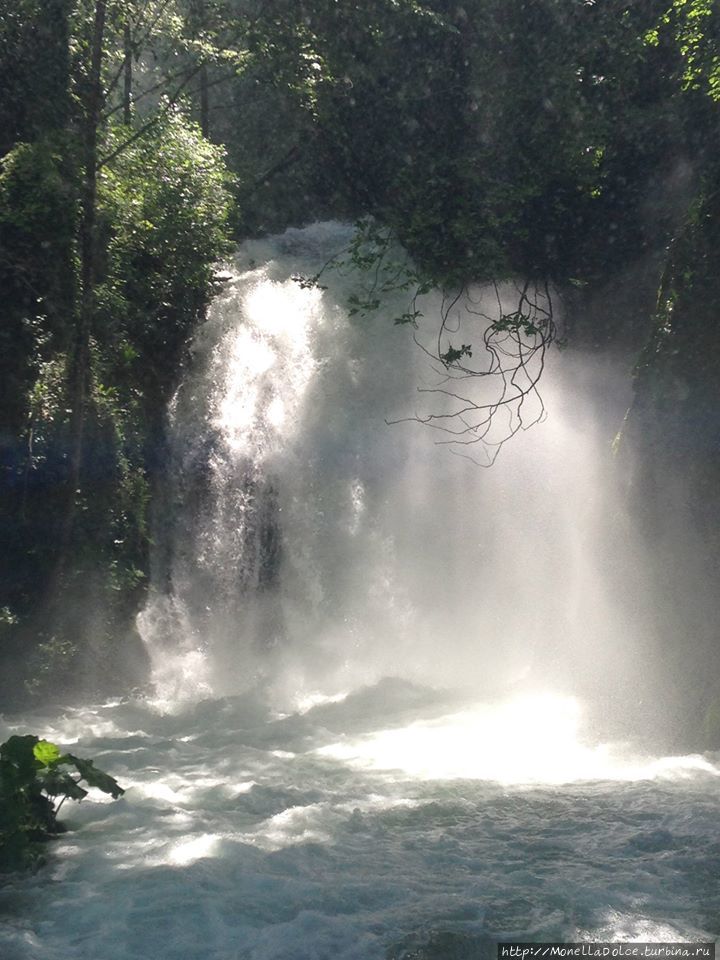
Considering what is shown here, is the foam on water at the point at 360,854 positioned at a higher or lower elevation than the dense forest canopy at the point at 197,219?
lower

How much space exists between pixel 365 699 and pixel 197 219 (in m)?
6.82

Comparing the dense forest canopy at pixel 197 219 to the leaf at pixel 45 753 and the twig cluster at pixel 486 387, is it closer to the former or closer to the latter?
the twig cluster at pixel 486 387

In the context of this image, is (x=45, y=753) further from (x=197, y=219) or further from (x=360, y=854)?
(x=197, y=219)

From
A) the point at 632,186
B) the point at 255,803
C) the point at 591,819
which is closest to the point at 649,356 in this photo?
the point at 591,819

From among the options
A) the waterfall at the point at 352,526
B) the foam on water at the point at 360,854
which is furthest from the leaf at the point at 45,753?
the waterfall at the point at 352,526

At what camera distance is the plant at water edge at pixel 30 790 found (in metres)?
6.34

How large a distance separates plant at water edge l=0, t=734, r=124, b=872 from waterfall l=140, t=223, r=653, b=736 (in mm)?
5176

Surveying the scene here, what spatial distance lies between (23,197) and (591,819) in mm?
9350

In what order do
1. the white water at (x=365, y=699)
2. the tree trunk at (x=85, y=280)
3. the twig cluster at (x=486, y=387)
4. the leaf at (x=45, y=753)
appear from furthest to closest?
the twig cluster at (x=486, y=387)
the tree trunk at (x=85, y=280)
the leaf at (x=45, y=753)
the white water at (x=365, y=699)

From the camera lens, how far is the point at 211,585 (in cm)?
1351

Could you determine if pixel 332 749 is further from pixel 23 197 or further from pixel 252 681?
pixel 23 197

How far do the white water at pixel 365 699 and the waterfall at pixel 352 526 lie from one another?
3cm

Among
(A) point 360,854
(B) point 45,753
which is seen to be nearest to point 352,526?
(A) point 360,854

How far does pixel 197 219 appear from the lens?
14.2 meters
